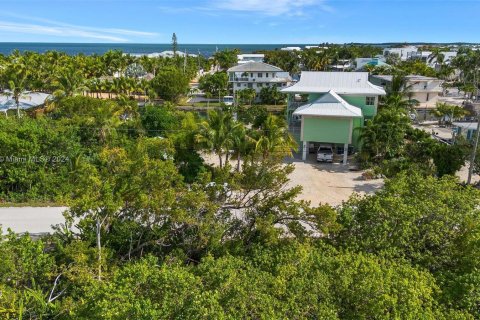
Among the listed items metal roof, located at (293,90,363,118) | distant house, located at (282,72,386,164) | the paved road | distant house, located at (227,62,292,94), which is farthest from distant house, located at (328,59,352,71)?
the paved road

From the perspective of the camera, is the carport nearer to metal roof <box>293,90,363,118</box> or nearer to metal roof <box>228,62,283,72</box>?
metal roof <box>293,90,363,118</box>

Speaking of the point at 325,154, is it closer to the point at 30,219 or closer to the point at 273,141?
the point at 273,141

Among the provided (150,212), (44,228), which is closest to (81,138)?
(44,228)

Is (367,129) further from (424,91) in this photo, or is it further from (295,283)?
(424,91)

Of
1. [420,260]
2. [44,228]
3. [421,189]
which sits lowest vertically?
[44,228]

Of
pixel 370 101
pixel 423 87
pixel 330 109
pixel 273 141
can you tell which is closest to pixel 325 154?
pixel 330 109

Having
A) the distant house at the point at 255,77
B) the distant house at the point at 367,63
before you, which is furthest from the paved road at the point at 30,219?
the distant house at the point at 367,63
